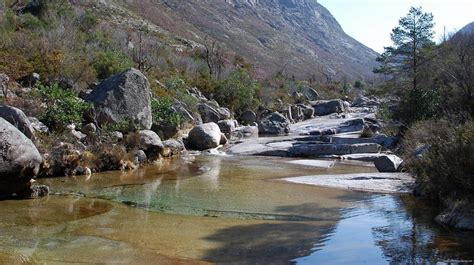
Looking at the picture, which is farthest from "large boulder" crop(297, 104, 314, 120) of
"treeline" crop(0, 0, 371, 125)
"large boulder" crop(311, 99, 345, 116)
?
"treeline" crop(0, 0, 371, 125)

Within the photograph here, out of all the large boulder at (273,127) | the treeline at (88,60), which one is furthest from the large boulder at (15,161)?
the large boulder at (273,127)

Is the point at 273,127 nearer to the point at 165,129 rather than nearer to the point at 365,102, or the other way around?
the point at 165,129

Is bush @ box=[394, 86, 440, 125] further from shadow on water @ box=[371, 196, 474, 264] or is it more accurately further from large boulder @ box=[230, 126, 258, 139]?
shadow on water @ box=[371, 196, 474, 264]

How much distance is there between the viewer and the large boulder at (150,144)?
898 inches

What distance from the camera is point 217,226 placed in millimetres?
11055

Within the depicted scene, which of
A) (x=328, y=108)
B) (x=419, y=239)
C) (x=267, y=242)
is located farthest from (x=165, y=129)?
(x=328, y=108)

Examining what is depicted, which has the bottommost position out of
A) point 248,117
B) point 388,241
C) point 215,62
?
point 388,241

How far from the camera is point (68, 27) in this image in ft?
122

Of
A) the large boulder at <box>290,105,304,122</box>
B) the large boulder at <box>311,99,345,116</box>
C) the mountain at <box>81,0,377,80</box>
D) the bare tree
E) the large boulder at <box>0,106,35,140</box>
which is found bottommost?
the large boulder at <box>0,106,35,140</box>

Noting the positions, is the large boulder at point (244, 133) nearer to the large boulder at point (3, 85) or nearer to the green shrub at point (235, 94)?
the green shrub at point (235, 94)

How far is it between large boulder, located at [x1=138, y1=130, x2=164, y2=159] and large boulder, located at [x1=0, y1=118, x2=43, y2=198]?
922cm

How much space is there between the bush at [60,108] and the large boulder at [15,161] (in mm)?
8053

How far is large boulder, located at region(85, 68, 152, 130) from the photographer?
24.2 m

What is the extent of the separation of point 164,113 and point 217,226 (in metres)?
18.4
